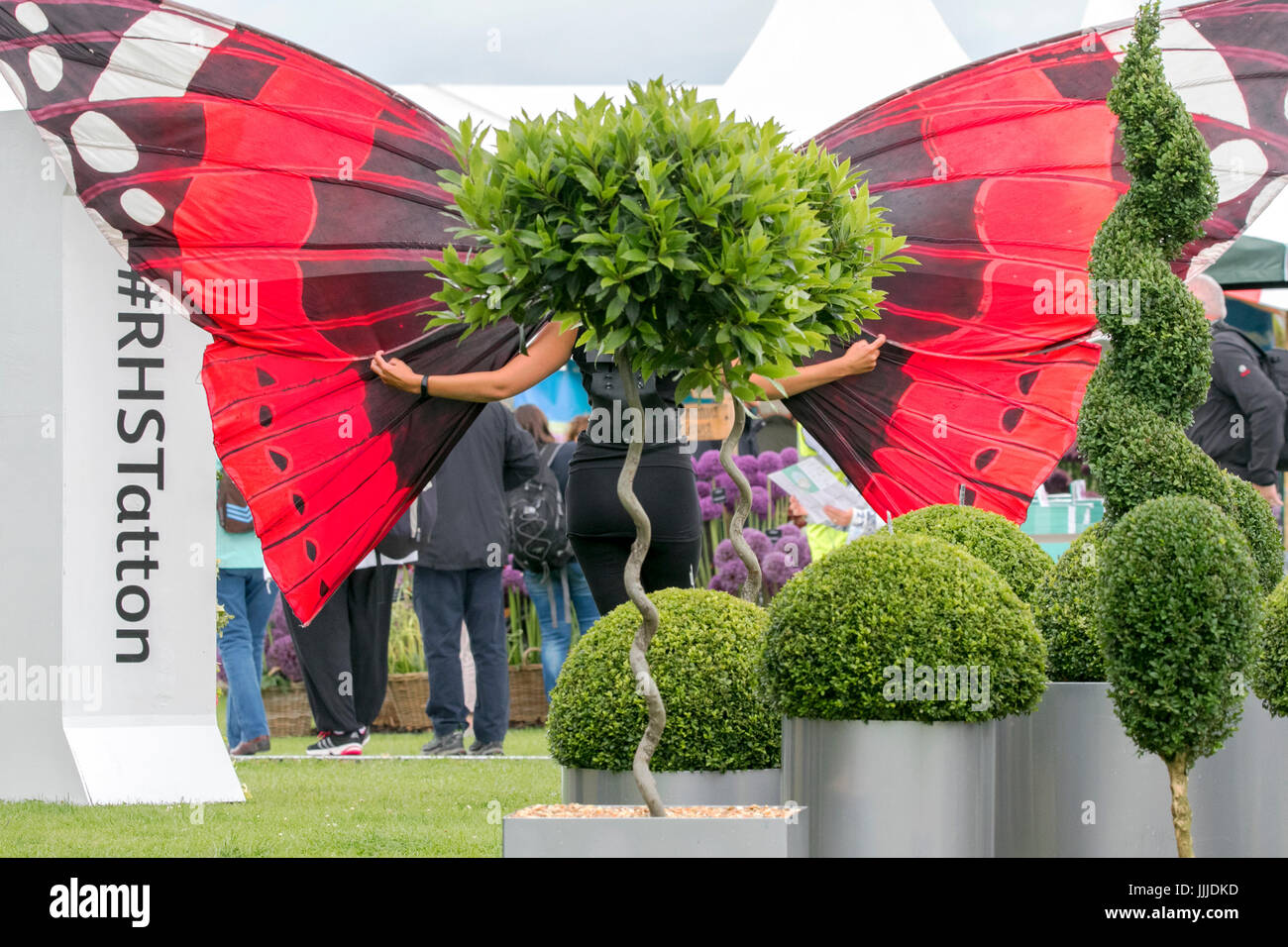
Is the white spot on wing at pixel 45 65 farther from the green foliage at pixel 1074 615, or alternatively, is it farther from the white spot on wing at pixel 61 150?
the green foliage at pixel 1074 615

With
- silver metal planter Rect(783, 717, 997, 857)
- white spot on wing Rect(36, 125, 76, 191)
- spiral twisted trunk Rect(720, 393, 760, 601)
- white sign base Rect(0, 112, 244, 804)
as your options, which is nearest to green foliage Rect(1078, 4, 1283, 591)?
silver metal planter Rect(783, 717, 997, 857)

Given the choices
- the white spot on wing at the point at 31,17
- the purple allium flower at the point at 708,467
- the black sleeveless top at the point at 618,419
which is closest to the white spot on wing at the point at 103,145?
the white spot on wing at the point at 31,17

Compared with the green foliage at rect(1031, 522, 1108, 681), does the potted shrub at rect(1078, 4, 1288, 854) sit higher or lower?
higher

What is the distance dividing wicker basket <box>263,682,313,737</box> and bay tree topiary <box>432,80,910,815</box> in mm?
6494

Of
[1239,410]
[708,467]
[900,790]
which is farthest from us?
[708,467]

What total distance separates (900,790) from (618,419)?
1611mm

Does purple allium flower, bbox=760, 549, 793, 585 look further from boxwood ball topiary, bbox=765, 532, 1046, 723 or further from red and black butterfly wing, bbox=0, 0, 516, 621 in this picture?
boxwood ball topiary, bbox=765, 532, 1046, 723

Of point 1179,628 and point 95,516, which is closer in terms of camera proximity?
point 1179,628

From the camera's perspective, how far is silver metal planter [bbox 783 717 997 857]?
10.0 ft

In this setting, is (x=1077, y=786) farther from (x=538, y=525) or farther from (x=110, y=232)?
(x=538, y=525)

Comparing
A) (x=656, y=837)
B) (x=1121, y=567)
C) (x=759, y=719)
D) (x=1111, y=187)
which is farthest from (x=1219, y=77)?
(x=656, y=837)

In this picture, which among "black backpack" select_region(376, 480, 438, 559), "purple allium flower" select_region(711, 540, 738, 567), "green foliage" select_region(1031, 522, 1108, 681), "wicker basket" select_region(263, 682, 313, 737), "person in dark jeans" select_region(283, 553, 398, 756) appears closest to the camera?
"green foliage" select_region(1031, 522, 1108, 681)

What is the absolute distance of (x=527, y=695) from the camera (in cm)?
931

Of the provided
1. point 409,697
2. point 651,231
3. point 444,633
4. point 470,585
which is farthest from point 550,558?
point 651,231
